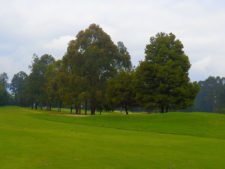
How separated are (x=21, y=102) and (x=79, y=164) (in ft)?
418

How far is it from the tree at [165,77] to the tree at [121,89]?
5.64 meters

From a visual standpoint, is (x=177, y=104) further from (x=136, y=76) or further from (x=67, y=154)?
(x=67, y=154)

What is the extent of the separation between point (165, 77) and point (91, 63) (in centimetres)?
1551

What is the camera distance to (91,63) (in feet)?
220

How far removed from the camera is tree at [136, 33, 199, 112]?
55.8 meters

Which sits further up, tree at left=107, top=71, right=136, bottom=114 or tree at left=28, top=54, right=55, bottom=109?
tree at left=28, top=54, right=55, bottom=109

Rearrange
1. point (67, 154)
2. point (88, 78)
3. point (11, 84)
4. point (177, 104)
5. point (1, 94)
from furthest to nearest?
1. point (11, 84)
2. point (1, 94)
3. point (88, 78)
4. point (177, 104)
5. point (67, 154)

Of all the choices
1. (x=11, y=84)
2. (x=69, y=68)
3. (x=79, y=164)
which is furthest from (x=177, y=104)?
(x=11, y=84)

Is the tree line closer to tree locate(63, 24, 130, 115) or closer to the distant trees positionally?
tree locate(63, 24, 130, 115)

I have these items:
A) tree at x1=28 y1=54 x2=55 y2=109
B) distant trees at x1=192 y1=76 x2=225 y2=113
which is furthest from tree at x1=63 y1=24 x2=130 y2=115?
distant trees at x1=192 y1=76 x2=225 y2=113

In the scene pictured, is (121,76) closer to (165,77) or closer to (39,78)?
(165,77)

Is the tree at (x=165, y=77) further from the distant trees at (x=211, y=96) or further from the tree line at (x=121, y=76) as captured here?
the distant trees at (x=211, y=96)

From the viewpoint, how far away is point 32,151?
17.8 meters

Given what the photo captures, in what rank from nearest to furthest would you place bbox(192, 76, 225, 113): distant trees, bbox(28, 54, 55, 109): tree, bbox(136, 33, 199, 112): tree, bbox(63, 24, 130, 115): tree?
bbox(136, 33, 199, 112): tree, bbox(63, 24, 130, 115): tree, bbox(28, 54, 55, 109): tree, bbox(192, 76, 225, 113): distant trees
